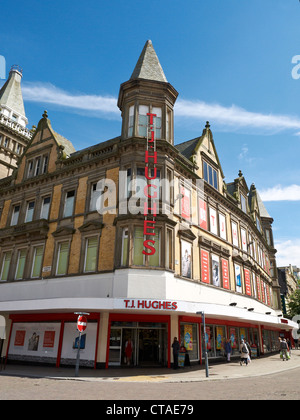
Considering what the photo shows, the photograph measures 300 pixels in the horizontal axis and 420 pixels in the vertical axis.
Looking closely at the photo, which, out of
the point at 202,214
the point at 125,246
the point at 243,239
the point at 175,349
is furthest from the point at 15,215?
the point at 243,239

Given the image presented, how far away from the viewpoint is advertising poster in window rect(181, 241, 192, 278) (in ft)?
67.0

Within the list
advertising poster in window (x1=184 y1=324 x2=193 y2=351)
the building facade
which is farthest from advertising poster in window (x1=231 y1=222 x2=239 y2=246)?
advertising poster in window (x1=184 y1=324 x2=193 y2=351)

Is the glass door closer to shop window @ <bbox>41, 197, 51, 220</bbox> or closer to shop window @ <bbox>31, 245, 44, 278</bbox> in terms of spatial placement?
shop window @ <bbox>31, 245, 44, 278</bbox>

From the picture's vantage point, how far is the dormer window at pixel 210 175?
1042 inches

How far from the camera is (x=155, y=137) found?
70.7ft

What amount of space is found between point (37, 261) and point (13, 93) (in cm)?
3139

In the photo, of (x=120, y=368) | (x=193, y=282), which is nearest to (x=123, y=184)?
(x=193, y=282)

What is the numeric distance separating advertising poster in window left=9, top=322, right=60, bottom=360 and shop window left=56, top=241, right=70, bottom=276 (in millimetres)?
3353

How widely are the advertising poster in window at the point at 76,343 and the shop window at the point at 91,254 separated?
11.0 feet

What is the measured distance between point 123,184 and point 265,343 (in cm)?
2438

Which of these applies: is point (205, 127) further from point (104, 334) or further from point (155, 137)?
point (104, 334)

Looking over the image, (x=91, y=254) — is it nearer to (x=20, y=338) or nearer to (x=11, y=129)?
(x=20, y=338)

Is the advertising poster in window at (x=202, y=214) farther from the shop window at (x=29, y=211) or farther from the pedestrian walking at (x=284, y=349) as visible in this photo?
the shop window at (x=29, y=211)

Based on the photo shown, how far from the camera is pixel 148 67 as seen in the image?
2377 cm
